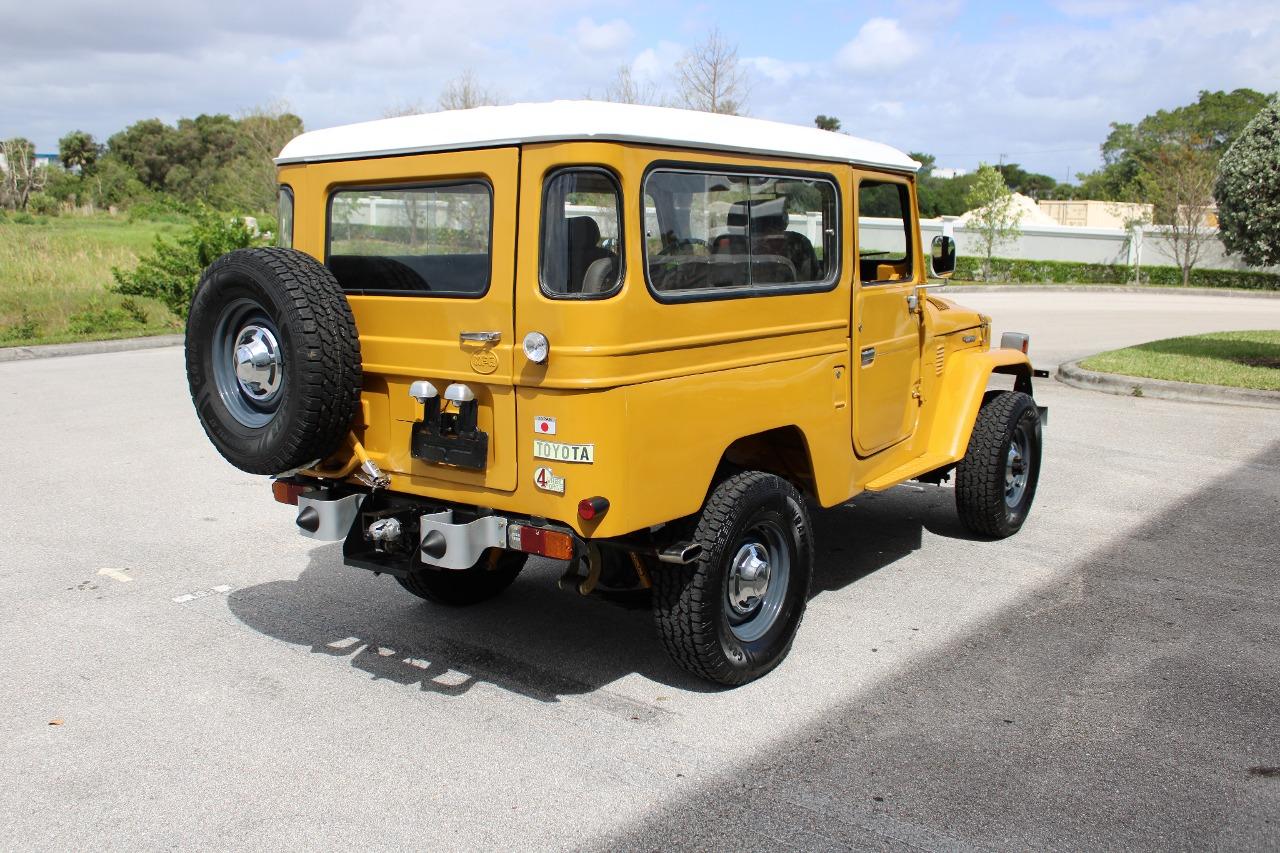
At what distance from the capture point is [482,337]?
4051 mm

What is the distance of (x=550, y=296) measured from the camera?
12.9 feet

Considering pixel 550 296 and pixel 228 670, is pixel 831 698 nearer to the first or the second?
pixel 550 296

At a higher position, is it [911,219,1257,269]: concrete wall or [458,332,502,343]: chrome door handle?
[911,219,1257,269]: concrete wall

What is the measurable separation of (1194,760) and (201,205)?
16.5 meters

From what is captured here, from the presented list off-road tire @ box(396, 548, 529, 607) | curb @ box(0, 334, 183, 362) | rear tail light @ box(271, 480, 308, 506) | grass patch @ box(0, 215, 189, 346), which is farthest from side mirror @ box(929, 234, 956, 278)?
grass patch @ box(0, 215, 189, 346)

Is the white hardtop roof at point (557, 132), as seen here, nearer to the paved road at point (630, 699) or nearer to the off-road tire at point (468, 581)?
the off-road tire at point (468, 581)

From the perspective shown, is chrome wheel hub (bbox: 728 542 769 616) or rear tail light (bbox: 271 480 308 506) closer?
chrome wheel hub (bbox: 728 542 769 616)

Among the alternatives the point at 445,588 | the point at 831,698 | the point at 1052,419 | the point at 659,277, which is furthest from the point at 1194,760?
the point at 1052,419

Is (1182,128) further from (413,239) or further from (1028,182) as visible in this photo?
(413,239)

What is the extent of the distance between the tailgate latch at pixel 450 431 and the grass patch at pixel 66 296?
12.6 metres

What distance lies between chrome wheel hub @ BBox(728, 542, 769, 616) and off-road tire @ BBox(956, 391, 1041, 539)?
7.20 ft

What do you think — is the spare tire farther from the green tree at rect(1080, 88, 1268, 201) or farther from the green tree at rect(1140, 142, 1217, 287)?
the green tree at rect(1080, 88, 1268, 201)

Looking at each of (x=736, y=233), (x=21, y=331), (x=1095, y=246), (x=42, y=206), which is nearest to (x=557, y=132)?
(x=736, y=233)

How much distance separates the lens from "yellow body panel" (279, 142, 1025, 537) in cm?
389
